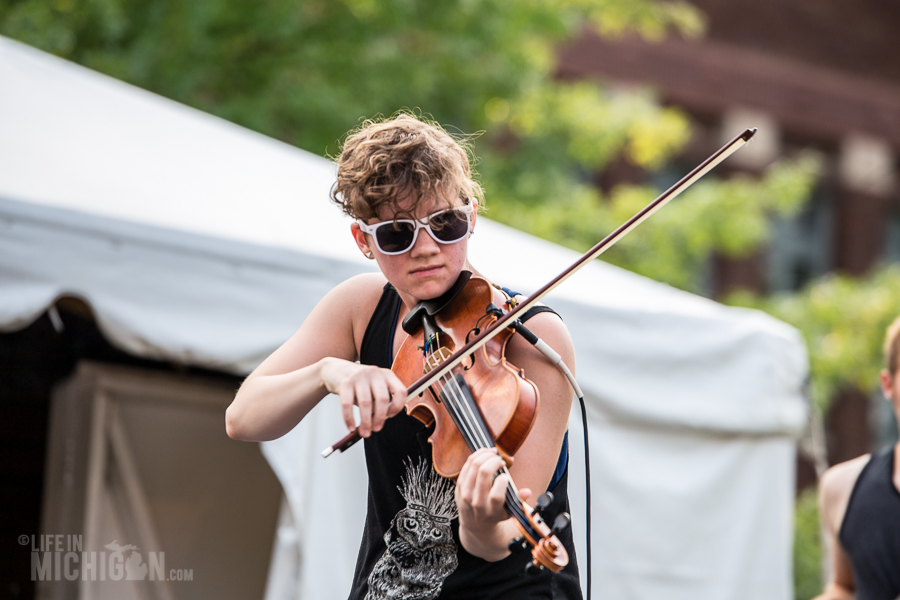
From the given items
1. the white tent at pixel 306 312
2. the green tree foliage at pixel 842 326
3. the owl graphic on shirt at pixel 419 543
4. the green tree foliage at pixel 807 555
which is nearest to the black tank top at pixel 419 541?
the owl graphic on shirt at pixel 419 543

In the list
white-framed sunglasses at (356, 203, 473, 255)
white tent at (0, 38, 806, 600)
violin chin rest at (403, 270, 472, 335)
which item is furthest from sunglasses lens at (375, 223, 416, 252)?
white tent at (0, 38, 806, 600)

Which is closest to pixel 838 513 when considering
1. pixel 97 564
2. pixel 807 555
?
pixel 97 564

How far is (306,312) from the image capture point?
8.89ft

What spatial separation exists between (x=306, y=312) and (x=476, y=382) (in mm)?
1363

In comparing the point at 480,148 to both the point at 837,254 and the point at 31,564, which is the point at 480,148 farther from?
the point at 837,254

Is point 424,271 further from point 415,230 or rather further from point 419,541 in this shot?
point 419,541

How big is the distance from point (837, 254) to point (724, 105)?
2.94 metres

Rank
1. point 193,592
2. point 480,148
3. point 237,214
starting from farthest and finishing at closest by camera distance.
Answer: point 480,148 < point 193,592 < point 237,214

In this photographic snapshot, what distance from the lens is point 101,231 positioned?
2504 millimetres

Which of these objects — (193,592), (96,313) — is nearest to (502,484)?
(96,313)

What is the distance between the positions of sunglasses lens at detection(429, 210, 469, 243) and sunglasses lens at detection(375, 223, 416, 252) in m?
0.04

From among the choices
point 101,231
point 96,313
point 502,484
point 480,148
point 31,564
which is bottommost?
point 502,484

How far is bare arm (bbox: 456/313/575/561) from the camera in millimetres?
1245

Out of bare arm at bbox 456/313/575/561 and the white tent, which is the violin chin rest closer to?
bare arm at bbox 456/313/575/561
